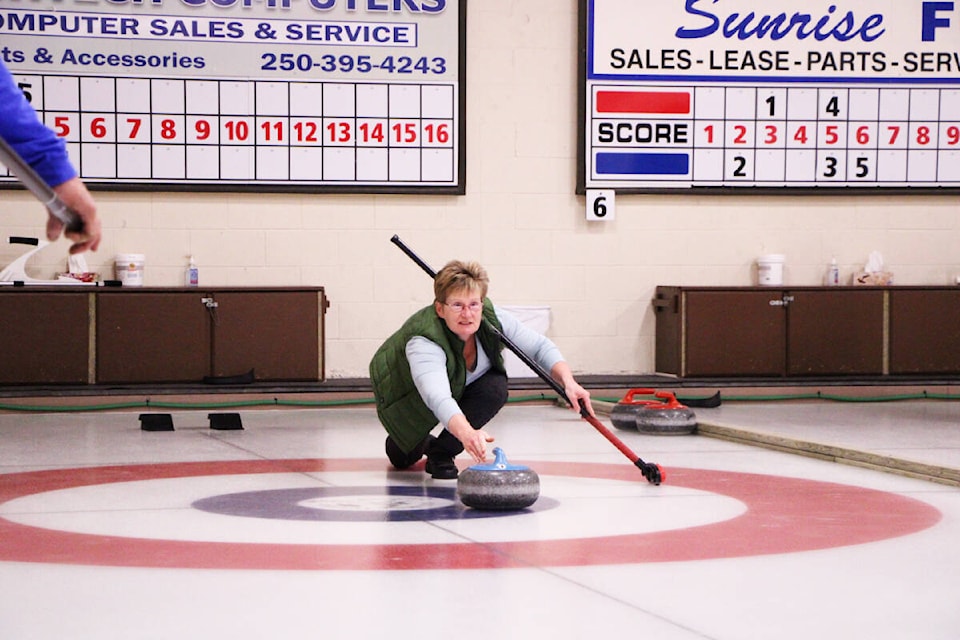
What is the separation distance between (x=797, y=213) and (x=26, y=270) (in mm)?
4729

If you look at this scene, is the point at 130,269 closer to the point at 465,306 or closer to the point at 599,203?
the point at 599,203

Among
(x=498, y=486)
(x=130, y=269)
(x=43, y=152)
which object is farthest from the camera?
(x=130, y=269)


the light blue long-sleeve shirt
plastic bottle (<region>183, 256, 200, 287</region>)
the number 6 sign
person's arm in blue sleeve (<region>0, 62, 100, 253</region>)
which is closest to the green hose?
plastic bottle (<region>183, 256, 200, 287</region>)

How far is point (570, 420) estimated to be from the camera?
6426mm

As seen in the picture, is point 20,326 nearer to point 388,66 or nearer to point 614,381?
point 388,66

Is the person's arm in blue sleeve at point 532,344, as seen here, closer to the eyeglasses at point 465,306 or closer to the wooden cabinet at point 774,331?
the eyeglasses at point 465,306

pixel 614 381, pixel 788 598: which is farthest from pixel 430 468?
pixel 614 381

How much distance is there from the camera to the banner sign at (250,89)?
23.9 ft

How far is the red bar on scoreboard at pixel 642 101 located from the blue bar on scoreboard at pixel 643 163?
0.27 m

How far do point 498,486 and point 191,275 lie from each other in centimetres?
428

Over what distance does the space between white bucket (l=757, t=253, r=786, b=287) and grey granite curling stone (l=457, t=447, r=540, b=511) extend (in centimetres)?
458

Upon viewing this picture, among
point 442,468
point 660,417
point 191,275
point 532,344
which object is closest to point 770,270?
point 660,417

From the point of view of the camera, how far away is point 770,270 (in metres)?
7.86

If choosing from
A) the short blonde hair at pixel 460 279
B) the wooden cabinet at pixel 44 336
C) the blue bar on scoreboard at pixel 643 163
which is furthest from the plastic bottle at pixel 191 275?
the short blonde hair at pixel 460 279
